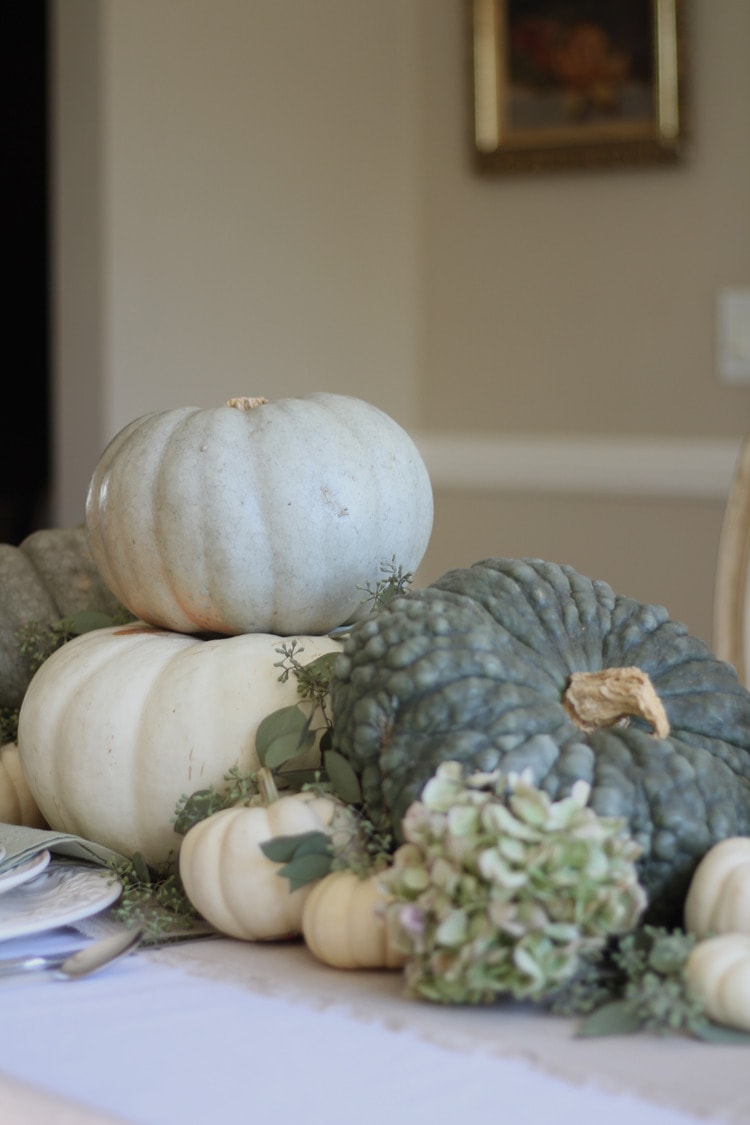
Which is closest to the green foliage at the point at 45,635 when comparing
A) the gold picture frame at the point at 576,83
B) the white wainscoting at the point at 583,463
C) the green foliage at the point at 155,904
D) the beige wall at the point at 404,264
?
the green foliage at the point at 155,904

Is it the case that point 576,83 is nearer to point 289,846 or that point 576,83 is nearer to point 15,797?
point 15,797

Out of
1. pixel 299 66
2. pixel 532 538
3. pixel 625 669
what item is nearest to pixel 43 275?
pixel 299 66

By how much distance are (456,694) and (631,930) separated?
146 mm

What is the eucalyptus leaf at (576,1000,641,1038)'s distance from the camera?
0.59 m

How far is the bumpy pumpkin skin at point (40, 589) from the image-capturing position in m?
1.06

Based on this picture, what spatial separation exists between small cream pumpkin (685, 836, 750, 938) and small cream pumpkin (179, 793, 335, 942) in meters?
0.20

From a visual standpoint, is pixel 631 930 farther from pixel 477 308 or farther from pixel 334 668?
pixel 477 308

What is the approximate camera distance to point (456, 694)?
71cm

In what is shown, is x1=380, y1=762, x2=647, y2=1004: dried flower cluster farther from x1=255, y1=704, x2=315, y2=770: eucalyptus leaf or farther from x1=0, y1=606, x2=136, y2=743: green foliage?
x1=0, y1=606, x2=136, y2=743: green foliage

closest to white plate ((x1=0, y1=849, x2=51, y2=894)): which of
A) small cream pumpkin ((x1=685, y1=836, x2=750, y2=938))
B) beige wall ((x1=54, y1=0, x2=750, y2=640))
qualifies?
small cream pumpkin ((x1=685, y1=836, x2=750, y2=938))

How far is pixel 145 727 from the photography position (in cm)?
86

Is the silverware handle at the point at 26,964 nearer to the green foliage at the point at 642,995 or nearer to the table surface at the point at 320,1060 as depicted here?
the table surface at the point at 320,1060

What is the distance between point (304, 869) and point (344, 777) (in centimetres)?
6

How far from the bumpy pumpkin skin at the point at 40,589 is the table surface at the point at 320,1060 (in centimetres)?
40
